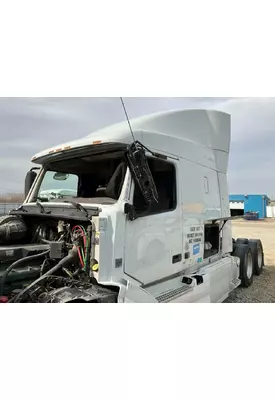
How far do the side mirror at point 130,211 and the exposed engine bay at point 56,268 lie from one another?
1.28ft

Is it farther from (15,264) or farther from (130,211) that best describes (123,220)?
(15,264)

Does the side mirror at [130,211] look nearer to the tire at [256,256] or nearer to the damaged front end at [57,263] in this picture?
the damaged front end at [57,263]

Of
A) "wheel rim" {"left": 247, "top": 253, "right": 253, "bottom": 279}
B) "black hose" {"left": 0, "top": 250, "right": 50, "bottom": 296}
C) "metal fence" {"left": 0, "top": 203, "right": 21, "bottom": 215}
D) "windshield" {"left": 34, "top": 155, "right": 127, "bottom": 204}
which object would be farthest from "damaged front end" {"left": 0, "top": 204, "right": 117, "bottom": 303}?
"wheel rim" {"left": 247, "top": 253, "right": 253, "bottom": 279}

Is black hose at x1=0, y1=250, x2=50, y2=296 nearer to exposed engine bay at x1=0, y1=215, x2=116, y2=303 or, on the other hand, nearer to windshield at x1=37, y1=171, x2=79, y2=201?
exposed engine bay at x1=0, y1=215, x2=116, y2=303

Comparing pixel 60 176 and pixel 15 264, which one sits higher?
pixel 60 176

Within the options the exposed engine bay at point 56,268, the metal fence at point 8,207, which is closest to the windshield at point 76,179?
the metal fence at point 8,207

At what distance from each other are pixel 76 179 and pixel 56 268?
1.80m

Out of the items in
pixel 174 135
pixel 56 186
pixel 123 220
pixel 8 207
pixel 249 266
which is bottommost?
pixel 249 266

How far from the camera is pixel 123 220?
322cm

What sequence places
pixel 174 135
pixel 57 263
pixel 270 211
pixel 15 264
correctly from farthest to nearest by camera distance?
pixel 270 211, pixel 174 135, pixel 57 263, pixel 15 264

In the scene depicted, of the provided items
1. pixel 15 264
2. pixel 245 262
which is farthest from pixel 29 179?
pixel 245 262

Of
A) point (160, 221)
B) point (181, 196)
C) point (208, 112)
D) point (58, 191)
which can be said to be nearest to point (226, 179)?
point (208, 112)

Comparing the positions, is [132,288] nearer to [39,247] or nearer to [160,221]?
[160,221]

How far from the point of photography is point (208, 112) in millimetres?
5332
